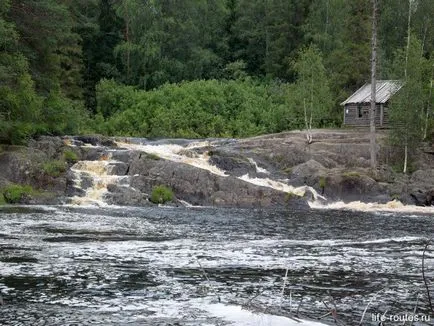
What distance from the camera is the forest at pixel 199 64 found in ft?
134

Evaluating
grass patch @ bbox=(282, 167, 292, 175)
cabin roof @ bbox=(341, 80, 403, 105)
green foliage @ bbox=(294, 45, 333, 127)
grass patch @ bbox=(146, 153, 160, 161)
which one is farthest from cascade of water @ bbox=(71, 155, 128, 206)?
cabin roof @ bbox=(341, 80, 403, 105)

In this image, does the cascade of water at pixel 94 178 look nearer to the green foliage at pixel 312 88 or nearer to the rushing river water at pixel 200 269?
the rushing river water at pixel 200 269

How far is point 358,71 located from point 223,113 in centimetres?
1308

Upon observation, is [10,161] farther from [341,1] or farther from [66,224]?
[341,1]

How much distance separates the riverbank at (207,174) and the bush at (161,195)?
1.14ft

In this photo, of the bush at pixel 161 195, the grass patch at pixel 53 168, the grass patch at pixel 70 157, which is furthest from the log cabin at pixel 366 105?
the grass patch at pixel 53 168

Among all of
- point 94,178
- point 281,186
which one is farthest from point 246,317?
point 281,186

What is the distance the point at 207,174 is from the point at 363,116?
66.1ft

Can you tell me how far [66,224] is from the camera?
78.0 ft

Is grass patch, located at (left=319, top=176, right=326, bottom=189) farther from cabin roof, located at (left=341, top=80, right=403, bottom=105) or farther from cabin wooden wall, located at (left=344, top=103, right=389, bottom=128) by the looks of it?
cabin wooden wall, located at (left=344, top=103, right=389, bottom=128)

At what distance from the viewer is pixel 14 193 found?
32125 mm

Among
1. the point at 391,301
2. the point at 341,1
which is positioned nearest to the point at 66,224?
the point at 391,301

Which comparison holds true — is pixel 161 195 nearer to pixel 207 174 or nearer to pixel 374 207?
pixel 207 174

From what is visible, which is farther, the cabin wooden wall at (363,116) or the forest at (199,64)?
the cabin wooden wall at (363,116)
